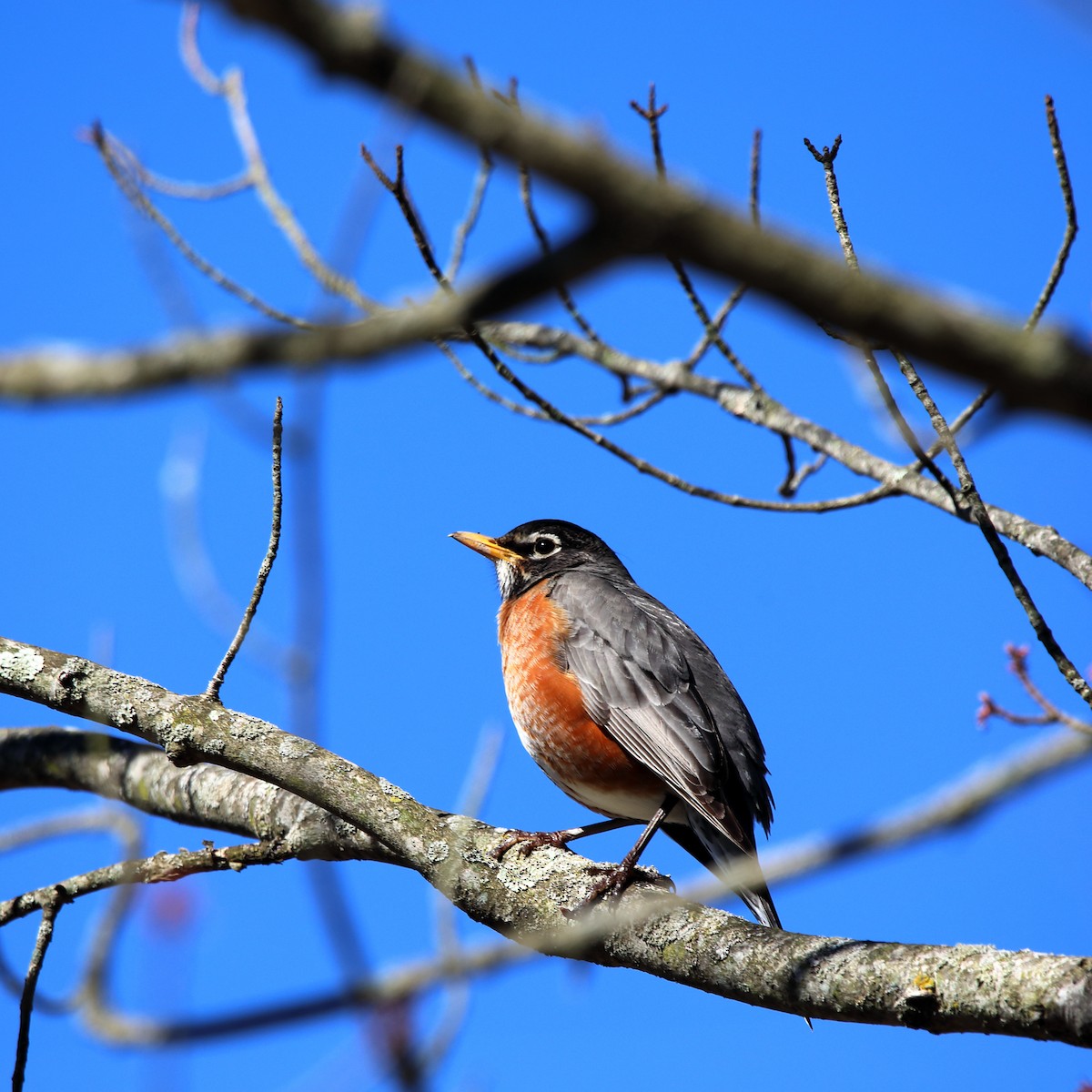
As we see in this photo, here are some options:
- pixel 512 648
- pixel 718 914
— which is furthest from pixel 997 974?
pixel 512 648

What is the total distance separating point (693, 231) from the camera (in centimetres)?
132

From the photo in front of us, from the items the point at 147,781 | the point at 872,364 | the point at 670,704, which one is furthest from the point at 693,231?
the point at 670,704

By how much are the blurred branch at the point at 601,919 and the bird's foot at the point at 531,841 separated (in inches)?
1.7

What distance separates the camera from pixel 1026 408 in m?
1.33

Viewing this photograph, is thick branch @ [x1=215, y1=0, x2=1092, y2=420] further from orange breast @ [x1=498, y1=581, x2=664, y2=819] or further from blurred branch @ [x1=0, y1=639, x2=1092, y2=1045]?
orange breast @ [x1=498, y1=581, x2=664, y2=819]

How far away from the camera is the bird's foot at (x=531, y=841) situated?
4.47 metres

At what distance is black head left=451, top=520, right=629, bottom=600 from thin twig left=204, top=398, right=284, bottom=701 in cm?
363

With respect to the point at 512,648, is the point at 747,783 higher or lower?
lower

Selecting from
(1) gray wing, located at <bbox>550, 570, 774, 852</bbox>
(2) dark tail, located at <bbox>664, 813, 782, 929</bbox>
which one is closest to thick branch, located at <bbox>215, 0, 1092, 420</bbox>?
(2) dark tail, located at <bbox>664, 813, 782, 929</bbox>

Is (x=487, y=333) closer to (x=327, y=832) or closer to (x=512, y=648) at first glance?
(x=512, y=648)

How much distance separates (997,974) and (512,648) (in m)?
4.03

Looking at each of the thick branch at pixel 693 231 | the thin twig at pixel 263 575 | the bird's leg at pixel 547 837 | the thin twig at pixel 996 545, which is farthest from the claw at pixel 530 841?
the thick branch at pixel 693 231

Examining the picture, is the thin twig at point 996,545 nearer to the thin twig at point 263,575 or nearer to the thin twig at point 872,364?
the thin twig at point 872,364

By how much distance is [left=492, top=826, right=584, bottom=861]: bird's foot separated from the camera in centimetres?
447
